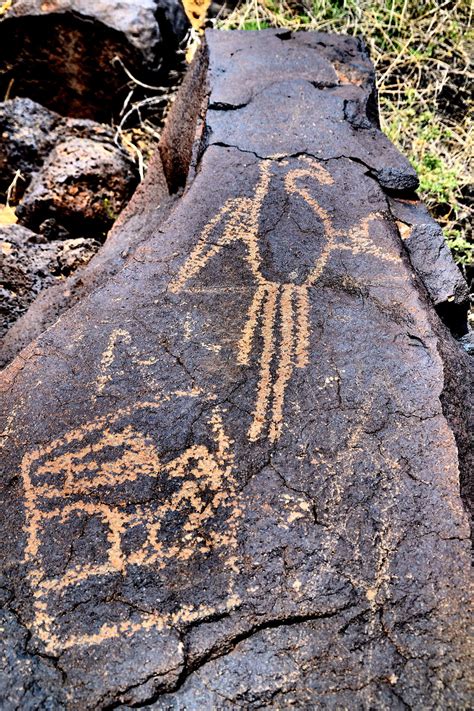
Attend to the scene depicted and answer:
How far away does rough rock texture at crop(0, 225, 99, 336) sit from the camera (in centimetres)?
214

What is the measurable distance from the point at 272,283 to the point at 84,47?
6.65 feet

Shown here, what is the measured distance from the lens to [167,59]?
10.4 feet

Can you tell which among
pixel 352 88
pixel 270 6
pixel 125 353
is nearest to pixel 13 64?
pixel 270 6

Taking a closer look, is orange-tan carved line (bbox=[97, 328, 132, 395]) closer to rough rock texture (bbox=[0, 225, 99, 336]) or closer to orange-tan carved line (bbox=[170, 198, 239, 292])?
orange-tan carved line (bbox=[170, 198, 239, 292])

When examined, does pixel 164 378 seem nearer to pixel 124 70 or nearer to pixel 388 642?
pixel 388 642

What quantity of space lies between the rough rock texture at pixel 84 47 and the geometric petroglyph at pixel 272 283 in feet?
4.84

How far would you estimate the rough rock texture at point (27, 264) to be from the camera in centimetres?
214

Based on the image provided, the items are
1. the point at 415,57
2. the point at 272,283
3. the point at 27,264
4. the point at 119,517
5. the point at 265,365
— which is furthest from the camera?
the point at 415,57

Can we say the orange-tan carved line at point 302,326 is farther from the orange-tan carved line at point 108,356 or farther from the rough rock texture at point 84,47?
the rough rock texture at point 84,47

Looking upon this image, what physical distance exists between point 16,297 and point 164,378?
983 mm

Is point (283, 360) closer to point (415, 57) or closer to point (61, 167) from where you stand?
point (61, 167)

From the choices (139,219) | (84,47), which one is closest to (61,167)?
(139,219)

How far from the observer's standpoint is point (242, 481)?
1250mm

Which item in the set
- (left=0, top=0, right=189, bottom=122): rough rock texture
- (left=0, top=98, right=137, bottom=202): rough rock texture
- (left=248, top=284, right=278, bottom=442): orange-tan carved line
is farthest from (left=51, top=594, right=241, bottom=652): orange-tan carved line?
(left=0, top=0, right=189, bottom=122): rough rock texture
